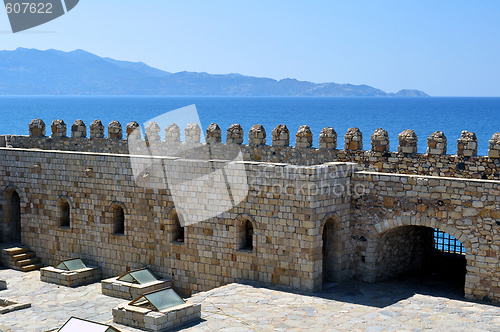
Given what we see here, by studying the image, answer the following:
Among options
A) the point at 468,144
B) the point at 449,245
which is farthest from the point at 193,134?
the point at 468,144

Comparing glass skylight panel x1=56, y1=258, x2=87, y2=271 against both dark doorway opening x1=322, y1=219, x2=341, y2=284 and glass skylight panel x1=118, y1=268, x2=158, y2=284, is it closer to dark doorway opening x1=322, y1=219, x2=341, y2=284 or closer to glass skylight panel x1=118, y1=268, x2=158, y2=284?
glass skylight panel x1=118, y1=268, x2=158, y2=284

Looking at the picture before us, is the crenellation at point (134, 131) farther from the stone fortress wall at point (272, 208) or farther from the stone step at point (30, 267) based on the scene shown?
the stone step at point (30, 267)

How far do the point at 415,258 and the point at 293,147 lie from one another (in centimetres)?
416

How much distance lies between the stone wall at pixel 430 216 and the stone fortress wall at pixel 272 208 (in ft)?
0.07

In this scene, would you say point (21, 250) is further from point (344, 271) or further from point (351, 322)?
point (351, 322)

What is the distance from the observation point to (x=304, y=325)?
13.1 meters

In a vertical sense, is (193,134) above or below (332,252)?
above

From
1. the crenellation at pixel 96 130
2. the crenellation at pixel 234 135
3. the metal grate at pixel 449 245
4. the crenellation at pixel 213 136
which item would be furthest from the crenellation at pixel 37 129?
the metal grate at pixel 449 245

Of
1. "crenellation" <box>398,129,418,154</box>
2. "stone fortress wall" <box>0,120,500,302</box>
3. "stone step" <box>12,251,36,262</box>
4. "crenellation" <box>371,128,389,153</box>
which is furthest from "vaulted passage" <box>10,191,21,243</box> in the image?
"crenellation" <box>398,129,418,154</box>

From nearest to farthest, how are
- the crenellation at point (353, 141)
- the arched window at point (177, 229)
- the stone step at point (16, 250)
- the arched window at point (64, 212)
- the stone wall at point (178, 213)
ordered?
1. the stone wall at point (178, 213)
2. the arched window at point (177, 229)
3. the crenellation at point (353, 141)
4. the arched window at point (64, 212)
5. the stone step at point (16, 250)

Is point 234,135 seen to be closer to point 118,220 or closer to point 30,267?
point 118,220

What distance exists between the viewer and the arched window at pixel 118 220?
1839 centimetres

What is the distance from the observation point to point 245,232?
54.3ft

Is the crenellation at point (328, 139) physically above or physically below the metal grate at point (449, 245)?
above
